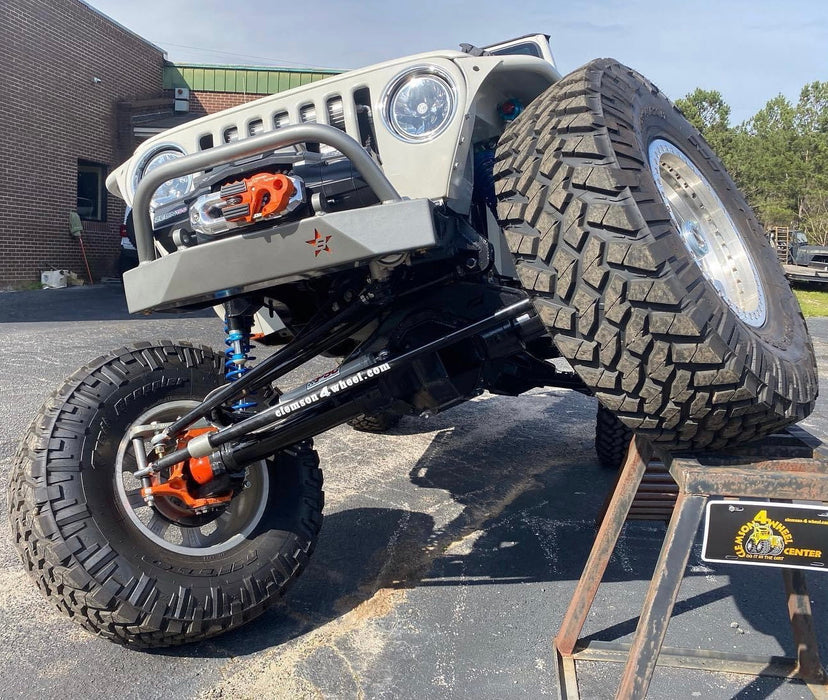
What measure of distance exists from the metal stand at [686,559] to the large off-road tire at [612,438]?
189 centimetres

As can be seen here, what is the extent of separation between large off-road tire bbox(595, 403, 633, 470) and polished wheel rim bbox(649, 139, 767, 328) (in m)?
1.62

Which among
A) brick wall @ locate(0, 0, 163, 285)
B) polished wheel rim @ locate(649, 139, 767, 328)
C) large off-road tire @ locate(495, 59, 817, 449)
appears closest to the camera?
large off-road tire @ locate(495, 59, 817, 449)

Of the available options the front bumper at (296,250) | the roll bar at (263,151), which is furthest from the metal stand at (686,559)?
the roll bar at (263,151)

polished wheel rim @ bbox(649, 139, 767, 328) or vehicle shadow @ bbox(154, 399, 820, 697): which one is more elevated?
polished wheel rim @ bbox(649, 139, 767, 328)

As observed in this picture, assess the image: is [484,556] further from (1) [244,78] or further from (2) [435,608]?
(1) [244,78]

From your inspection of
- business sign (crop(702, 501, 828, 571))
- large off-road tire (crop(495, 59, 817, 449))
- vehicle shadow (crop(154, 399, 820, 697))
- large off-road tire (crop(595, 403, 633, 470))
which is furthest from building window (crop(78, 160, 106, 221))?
business sign (crop(702, 501, 828, 571))

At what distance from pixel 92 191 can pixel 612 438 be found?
15823 millimetres

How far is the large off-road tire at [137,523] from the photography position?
213 centimetres

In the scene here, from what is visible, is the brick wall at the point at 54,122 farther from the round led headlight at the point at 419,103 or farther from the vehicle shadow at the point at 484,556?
the round led headlight at the point at 419,103

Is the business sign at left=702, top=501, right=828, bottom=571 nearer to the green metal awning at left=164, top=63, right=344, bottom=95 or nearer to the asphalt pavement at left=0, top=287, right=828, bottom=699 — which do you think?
the asphalt pavement at left=0, top=287, right=828, bottom=699

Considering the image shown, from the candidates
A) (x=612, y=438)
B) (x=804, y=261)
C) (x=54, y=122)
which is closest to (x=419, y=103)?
(x=612, y=438)

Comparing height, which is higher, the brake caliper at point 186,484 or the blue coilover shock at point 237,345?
the blue coilover shock at point 237,345

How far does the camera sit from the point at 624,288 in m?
1.65

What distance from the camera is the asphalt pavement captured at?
2127 millimetres
